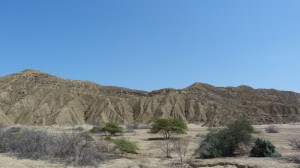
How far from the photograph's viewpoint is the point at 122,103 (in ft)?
282

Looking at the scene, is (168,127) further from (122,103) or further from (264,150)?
(122,103)

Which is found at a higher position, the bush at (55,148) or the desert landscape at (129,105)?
the desert landscape at (129,105)

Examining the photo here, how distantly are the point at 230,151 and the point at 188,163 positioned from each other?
14.7 ft

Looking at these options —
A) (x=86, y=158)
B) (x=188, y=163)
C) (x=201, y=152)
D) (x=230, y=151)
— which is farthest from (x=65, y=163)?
(x=230, y=151)

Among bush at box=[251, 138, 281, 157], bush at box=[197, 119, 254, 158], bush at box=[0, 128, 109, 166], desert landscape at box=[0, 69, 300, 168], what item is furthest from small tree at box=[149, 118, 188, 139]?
bush at box=[251, 138, 281, 157]

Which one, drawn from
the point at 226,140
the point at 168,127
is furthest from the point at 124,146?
the point at 168,127

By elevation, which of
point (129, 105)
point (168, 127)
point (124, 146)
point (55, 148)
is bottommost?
point (55, 148)

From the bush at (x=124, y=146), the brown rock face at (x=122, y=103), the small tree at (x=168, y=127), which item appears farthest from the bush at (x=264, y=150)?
the brown rock face at (x=122, y=103)

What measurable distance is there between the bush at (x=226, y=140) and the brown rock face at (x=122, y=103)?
1892 inches

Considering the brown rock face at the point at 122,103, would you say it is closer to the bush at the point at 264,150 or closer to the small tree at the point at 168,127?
the small tree at the point at 168,127

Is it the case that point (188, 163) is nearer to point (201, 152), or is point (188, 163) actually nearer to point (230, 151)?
point (201, 152)

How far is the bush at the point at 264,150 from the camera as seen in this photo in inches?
804

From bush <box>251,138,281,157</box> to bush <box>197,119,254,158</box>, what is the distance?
1603 mm

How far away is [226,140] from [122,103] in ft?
211
